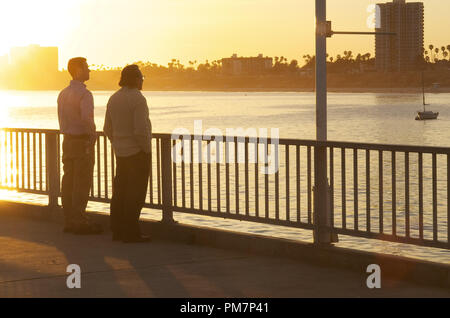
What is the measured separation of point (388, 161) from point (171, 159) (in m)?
48.5

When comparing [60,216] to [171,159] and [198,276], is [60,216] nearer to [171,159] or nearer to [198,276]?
[171,159]

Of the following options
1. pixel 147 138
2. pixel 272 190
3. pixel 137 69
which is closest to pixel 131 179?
pixel 147 138

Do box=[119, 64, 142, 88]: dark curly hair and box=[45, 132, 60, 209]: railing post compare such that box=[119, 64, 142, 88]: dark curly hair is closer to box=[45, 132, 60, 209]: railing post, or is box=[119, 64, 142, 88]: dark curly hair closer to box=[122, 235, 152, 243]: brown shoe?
A: box=[122, 235, 152, 243]: brown shoe

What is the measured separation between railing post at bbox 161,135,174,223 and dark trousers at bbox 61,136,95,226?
835 millimetres

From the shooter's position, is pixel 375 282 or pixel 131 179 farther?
pixel 131 179

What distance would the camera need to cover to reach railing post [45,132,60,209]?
12.2 m

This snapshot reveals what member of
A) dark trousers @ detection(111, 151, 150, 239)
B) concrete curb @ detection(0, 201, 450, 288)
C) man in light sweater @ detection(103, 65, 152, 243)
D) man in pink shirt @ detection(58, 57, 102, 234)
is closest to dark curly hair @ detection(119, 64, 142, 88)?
man in light sweater @ detection(103, 65, 152, 243)

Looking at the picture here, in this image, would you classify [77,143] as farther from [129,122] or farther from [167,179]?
[167,179]

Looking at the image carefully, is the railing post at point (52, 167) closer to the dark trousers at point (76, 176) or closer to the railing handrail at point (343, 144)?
the railing handrail at point (343, 144)

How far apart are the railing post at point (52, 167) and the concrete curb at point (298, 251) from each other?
0.48 ft

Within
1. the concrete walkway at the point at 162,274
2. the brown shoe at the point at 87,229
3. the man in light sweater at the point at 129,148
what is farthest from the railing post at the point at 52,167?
the man in light sweater at the point at 129,148

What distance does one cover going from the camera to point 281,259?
943cm
